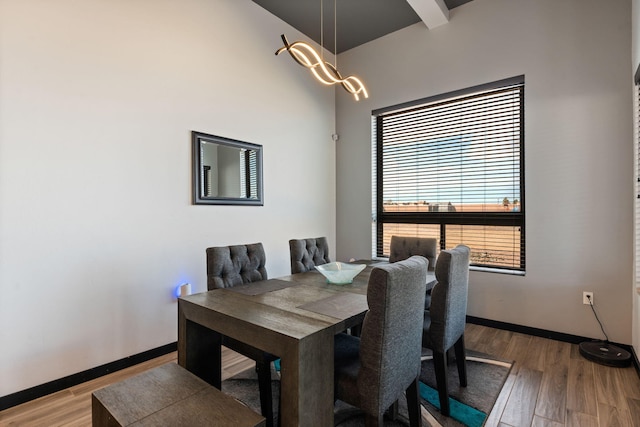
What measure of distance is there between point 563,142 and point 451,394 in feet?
7.94

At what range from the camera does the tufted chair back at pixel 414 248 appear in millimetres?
3049

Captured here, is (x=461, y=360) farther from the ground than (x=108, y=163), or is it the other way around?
(x=108, y=163)

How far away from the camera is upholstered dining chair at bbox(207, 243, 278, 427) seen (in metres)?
1.74

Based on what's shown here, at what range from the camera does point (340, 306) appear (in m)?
1.68

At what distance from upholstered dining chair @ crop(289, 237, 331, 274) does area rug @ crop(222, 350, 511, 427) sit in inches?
33.6

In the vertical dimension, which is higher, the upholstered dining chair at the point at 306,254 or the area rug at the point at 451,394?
the upholstered dining chair at the point at 306,254

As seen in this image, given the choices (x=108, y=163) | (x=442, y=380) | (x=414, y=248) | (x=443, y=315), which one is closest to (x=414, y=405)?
(x=442, y=380)

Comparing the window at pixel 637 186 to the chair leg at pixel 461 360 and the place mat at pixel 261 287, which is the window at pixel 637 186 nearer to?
the chair leg at pixel 461 360

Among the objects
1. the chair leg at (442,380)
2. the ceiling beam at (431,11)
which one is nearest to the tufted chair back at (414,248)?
the chair leg at (442,380)

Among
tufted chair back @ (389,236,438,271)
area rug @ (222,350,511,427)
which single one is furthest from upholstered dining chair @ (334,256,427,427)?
tufted chair back @ (389,236,438,271)

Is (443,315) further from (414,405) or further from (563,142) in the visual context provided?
(563,142)

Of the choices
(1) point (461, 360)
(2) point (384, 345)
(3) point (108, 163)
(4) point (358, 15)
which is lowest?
(1) point (461, 360)

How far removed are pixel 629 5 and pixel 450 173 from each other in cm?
193

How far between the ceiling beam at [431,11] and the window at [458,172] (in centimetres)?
81
